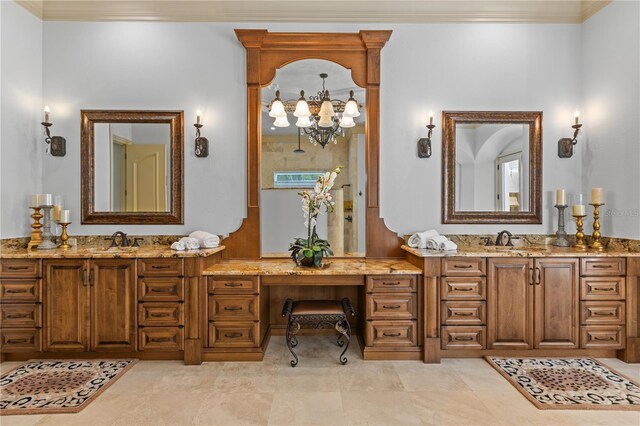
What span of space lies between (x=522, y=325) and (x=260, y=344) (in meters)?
2.25

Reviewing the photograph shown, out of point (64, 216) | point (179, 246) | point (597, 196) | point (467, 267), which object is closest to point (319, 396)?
point (467, 267)

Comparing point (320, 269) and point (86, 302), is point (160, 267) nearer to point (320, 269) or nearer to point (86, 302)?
point (86, 302)

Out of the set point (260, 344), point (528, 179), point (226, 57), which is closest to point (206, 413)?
point (260, 344)

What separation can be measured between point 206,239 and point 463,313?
2390mm

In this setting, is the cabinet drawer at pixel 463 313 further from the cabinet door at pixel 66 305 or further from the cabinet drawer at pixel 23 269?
the cabinet drawer at pixel 23 269

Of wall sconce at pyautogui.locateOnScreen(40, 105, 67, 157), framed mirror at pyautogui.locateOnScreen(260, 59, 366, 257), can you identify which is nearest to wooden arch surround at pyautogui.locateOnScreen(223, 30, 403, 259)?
framed mirror at pyautogui.locateOnScreen(260, 59, 366, 257)

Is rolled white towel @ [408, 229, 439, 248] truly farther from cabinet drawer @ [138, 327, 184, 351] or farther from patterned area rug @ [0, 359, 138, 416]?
patterned area rug @ [0, 359, 138, 416]

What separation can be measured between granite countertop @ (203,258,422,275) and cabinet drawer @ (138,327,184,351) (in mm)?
568

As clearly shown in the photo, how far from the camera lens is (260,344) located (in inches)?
120

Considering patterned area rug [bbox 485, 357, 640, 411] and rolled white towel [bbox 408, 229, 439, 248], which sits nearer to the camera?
patterned area rug [bbox 485, 357, 640, 411]

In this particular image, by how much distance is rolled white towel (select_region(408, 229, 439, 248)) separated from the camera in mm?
3291

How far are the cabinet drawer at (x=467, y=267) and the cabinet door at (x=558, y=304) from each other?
1.53 feet

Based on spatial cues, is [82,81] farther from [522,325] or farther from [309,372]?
[522,325]

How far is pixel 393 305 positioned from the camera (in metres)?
3.04
